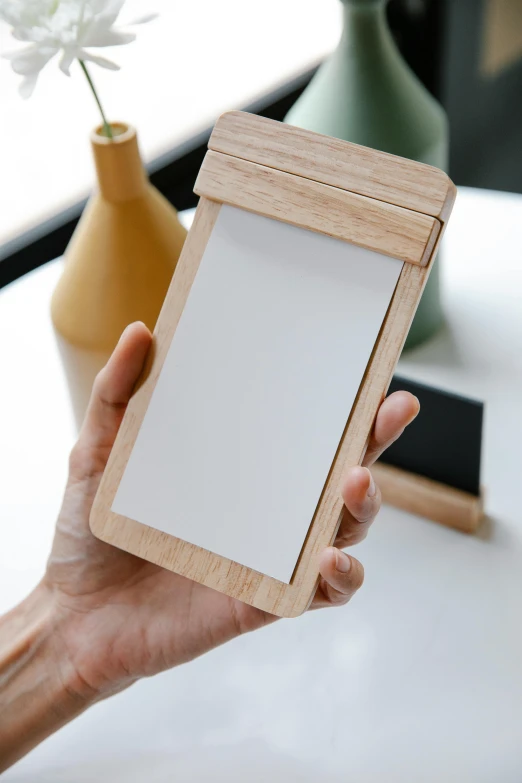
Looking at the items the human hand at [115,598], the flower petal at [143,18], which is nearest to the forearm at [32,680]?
the human hand at [115,598]

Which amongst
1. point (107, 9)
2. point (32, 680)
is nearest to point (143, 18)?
point (107, 9)

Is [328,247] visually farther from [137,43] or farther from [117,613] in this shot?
[137,43]

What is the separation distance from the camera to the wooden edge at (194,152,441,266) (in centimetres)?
70

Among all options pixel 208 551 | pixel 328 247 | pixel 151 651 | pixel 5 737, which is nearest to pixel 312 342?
pixel 328 247

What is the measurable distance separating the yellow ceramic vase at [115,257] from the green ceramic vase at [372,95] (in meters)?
0.23

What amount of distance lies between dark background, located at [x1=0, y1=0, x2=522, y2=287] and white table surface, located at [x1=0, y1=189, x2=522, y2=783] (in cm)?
116

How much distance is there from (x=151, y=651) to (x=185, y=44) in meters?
1.72

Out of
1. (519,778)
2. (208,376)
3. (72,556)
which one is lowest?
(519,778)

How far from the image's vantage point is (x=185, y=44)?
221cm

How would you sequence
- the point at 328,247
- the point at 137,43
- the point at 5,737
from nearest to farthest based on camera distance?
1. the point at 328,247
2. the point at 5,737
3. the point at 137,43

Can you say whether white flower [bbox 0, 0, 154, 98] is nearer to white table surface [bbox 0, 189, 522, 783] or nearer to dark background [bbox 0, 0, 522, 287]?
white table surface [bbox 0, 189, 522, 783]

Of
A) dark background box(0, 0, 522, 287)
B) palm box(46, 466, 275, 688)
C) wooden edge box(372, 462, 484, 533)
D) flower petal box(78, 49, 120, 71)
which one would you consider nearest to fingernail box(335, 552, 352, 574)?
palm box(46, 466, 275, 688)

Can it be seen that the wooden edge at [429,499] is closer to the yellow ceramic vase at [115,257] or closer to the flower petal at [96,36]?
the yellow ceramic vase at [115,257]

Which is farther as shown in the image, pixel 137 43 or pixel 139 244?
pixel 137 43
